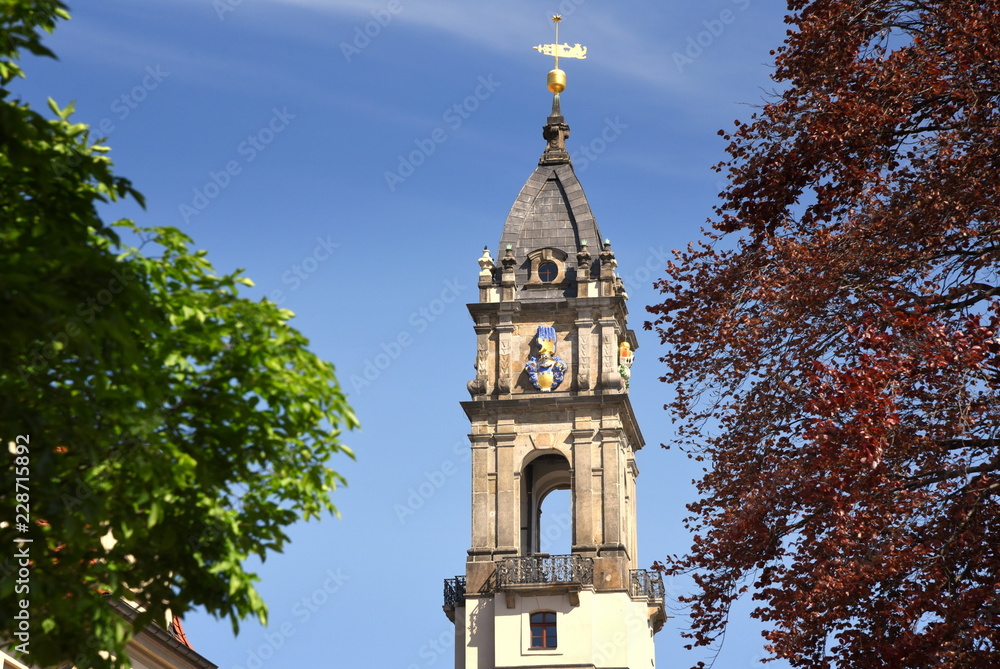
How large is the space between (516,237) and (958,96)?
40.6 m

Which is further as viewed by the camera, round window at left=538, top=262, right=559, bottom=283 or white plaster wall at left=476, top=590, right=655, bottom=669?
round window at left=538, top=262, right=559, bottom=283

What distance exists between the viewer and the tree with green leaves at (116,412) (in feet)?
33.1

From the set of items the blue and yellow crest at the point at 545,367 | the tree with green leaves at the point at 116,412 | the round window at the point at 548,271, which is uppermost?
the round window at the point at 548,271

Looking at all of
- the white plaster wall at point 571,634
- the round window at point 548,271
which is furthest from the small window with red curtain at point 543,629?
the round window at point 548,271

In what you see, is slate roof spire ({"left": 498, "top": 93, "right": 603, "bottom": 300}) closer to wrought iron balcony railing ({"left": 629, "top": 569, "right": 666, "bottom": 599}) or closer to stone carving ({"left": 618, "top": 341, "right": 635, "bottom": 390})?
stone carving ({"left": 618, "top": 341, "right": 635, "bottom": 390})

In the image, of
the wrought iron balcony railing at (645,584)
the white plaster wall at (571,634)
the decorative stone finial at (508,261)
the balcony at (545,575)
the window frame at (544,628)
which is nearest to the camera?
the white plaster wall at (571,634)

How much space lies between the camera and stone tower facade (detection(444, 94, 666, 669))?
5006 cm

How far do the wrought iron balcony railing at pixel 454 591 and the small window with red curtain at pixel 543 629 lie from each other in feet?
7.89

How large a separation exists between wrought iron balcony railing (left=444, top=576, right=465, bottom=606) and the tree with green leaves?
39.5m

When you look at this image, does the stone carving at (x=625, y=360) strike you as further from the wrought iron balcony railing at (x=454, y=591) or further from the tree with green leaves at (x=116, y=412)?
the tree with green leaves at (x=116, y=412)

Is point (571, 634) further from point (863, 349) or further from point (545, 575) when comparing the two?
point (863, 349)

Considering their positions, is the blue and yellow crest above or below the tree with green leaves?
above

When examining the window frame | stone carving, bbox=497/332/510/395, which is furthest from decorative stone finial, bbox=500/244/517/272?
the window frame

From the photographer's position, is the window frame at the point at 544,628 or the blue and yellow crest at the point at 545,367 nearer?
the window frame at the point at 544,628
